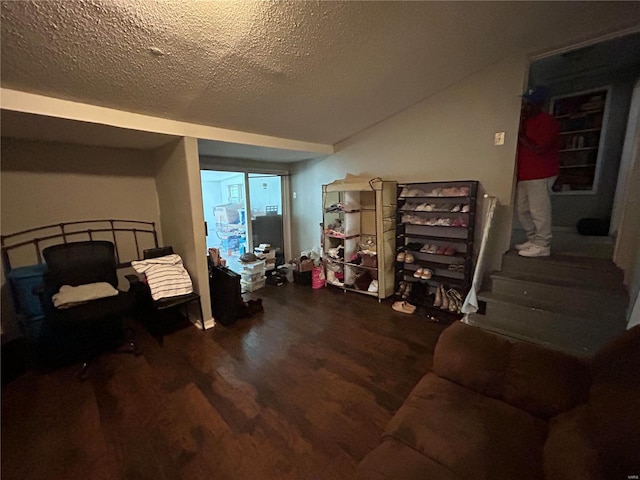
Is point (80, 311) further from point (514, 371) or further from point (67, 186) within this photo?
point (514, 371)

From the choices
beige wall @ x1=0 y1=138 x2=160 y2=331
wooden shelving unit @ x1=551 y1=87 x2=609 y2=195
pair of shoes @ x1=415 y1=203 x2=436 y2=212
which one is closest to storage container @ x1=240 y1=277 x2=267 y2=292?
beige wall @ x1=0 y1=138 x2=160 y2=331

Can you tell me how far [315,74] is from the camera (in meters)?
2.09

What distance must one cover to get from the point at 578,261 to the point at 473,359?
1999mm

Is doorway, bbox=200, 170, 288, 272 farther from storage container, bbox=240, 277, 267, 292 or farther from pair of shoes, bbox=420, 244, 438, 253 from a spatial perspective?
pair of shoes, bbox=420, 244, 438, 253

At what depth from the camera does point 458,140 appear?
285cm

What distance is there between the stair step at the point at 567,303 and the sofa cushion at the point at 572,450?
1.49 metres

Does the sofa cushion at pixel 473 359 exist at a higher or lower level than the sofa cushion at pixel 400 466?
Answer: higher

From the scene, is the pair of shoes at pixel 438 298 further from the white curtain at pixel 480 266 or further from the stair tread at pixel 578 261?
the stair tread at pixel 578 261

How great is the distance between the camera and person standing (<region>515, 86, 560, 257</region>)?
7.56 feet

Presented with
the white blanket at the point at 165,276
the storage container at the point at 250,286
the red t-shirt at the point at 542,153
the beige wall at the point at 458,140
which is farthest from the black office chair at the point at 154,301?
the red t-shirt at the point at 542,153

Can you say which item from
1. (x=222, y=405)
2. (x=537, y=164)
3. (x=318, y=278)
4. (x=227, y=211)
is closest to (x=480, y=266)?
(x=537, y=164)

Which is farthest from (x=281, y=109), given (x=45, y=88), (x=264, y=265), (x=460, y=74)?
(x=264, y=265)

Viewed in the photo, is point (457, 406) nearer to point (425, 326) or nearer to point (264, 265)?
point (425, 326)

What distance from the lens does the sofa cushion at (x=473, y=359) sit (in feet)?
4.01
